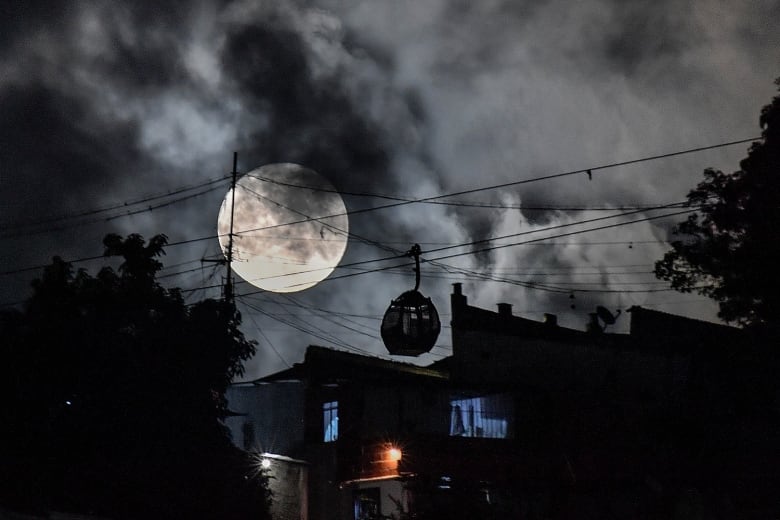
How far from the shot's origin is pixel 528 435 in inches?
1128

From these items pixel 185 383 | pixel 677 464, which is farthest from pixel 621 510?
pixel 185 383

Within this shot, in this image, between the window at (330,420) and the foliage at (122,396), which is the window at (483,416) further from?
the foliage at (122,396)

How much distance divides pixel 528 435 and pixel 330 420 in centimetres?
784

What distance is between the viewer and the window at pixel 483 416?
2831 cm

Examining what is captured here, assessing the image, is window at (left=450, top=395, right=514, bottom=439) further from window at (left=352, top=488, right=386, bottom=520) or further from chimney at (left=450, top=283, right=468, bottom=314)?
chimney at (left=450, top=283, right=468, bottom=314)

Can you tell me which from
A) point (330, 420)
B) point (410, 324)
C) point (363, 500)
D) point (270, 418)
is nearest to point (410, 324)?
point (410, 324)

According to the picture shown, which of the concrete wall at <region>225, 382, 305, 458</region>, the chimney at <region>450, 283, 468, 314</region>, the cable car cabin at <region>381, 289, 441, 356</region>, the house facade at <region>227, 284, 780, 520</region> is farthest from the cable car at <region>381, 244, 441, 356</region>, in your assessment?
the chimney at <region>450, 283, 468, 314</region>

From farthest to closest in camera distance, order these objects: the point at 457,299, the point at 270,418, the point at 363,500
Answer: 1. the point at 457,299
2. the point at 270,418
3. the point at 363,500

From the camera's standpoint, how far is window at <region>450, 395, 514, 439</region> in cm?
2831

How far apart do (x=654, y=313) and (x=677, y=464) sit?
1599 centimetres

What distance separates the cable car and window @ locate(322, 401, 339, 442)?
866cm

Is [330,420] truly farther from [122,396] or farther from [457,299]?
[457,299]

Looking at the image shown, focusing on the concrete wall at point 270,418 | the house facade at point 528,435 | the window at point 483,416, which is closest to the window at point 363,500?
the house facade at point 528,435

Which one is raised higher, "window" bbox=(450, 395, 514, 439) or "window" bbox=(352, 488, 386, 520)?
"window" bbox=(450, 395, 514, 439)
